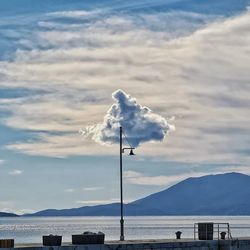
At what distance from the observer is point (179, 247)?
5528 centimetres

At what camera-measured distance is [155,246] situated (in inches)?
2130

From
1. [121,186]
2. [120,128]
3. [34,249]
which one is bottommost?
[34,249]

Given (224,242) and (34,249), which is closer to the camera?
(34,249)

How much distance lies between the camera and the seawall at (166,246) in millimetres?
49094

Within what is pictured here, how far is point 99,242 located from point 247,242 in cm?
1555

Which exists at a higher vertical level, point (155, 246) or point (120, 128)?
point (120, 128)

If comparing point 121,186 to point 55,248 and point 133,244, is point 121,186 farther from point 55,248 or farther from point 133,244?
point 55,248

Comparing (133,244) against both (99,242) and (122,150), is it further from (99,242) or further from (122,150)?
(122,150)

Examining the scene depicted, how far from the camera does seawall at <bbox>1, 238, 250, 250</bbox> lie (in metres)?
49.1

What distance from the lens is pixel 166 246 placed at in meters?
54.7

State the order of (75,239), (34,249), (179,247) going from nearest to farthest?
1. (34,249)
2. (75,239)
3. (179,247)

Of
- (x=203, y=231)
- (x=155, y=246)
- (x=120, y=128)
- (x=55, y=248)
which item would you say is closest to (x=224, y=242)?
(x=203, y=231)

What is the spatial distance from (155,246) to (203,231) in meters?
8.58

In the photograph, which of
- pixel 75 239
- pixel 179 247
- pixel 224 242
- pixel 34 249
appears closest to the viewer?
pixel 34 249
